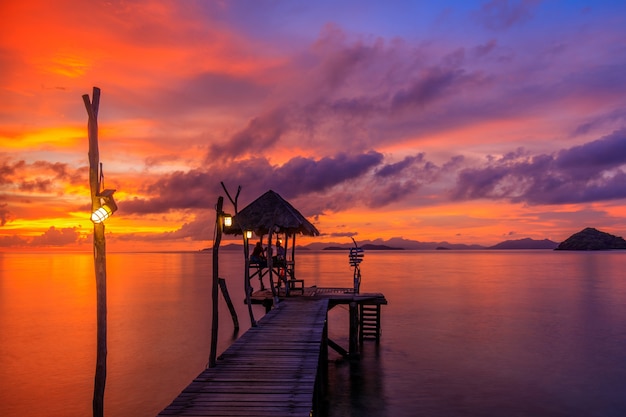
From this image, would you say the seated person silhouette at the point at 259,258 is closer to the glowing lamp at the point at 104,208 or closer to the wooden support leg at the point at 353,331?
the wooden support leg at the point at 353,331

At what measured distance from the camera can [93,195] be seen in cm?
866

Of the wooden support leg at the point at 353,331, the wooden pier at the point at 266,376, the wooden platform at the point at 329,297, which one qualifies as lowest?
Answer: the wooden support leg at the point at 353,331

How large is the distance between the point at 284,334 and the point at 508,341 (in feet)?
63.6

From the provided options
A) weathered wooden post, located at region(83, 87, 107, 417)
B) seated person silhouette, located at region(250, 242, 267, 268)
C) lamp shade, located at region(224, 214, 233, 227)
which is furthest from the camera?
seated person silhouette, located at region(250, 242, 267, 268)

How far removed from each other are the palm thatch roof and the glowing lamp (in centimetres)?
1262

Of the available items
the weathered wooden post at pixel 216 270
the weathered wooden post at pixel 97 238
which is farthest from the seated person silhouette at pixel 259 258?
the weathered wooden post at pixel 97 238

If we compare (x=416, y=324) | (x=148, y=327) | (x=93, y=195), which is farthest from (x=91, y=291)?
(x=93, y=195)

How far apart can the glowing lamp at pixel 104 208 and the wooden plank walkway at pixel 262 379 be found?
331 cm

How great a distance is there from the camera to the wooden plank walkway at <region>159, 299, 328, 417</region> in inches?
319

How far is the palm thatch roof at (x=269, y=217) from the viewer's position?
21.9 meters

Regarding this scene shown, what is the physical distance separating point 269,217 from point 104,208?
1362cm

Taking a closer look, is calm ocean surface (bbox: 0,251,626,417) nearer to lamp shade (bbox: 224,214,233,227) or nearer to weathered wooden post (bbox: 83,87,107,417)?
lamp shade (bbox: 224,214,233,227)

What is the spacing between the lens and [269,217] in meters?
22.2


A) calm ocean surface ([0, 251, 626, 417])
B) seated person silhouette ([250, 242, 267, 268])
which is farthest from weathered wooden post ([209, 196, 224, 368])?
seated person silhouette ([250, 242, 267, 268])
